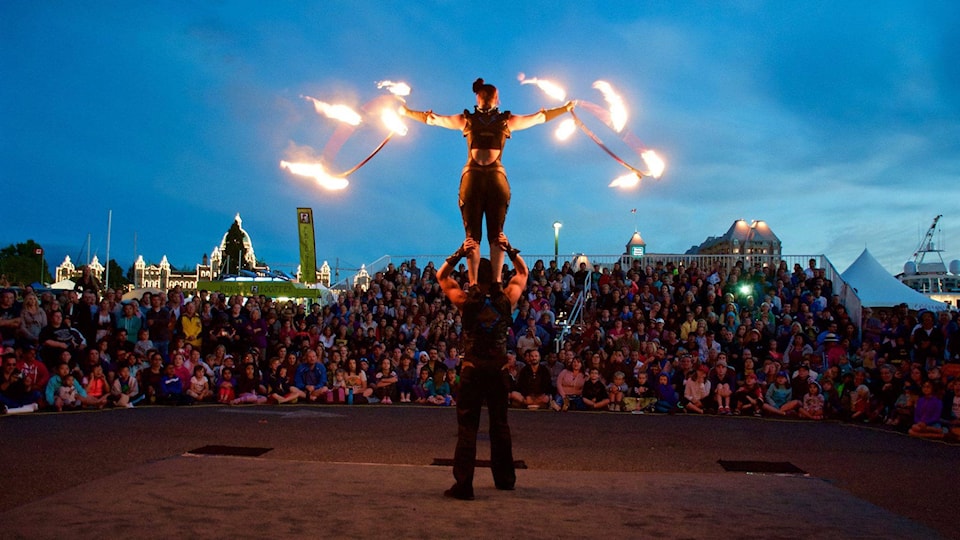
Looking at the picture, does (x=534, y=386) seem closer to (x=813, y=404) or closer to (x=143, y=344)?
(x=813, y=404)

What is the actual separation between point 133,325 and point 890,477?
10.2 m

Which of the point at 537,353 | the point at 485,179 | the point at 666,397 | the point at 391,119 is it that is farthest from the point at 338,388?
the point at 485,179

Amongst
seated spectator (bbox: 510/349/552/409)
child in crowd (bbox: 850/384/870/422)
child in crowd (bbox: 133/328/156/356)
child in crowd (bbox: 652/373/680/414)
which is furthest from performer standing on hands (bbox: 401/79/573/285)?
child in crowd (bbox: 133/328/156/356)

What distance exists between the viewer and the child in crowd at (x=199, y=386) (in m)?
11.0

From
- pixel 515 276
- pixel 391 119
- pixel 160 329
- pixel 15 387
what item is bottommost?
pixel 15 387

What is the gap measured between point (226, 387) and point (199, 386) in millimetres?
391

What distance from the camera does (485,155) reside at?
526 centimetres

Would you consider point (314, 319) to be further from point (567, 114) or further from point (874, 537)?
point (874, 537)

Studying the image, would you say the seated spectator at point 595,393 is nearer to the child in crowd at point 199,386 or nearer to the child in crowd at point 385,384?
the child in crowd at point 385,384

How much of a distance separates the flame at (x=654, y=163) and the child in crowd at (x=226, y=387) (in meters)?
7.84

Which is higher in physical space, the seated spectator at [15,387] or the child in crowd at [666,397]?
the seated spectator at [15,387]

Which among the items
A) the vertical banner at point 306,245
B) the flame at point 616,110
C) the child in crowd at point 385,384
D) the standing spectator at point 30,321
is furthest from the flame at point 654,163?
the vertical banner at point 306,245

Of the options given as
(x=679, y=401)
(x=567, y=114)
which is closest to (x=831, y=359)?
(x=679, y=401)

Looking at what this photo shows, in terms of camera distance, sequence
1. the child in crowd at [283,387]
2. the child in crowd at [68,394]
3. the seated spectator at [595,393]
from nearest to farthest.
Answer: the child in crowd at [68,394] → the seated spectator at [595,393] → the child in crowd at [283,387]
